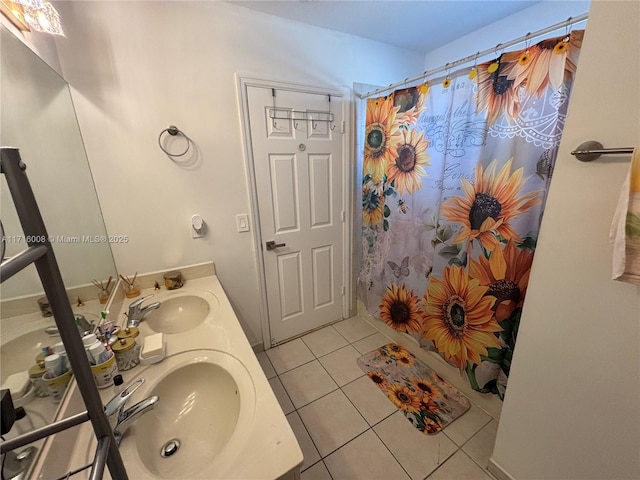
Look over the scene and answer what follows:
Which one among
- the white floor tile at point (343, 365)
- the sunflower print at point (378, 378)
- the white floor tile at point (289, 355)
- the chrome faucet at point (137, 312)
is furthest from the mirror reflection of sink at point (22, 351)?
the sunflower print at point (378, 378)

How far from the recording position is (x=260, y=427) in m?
0.71

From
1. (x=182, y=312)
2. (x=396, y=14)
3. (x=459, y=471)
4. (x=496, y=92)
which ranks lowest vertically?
(x=459, y=471)

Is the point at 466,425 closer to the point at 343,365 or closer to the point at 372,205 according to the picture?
the point at 343,365

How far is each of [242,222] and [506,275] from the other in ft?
5.17

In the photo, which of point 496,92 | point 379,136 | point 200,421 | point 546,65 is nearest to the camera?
point 200,421

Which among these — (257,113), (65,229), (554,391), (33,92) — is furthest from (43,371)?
(554,391)

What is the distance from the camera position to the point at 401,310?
1.96 m

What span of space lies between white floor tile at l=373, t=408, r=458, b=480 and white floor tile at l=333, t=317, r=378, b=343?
758 mm

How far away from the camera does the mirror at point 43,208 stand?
0.62 m

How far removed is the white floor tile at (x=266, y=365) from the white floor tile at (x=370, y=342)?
690 mm

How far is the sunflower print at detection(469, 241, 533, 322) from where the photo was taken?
1228 mm

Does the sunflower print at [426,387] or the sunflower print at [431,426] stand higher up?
the sunflower print at [426,387]

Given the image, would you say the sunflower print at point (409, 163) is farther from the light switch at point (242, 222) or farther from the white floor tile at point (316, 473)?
the white floor tile at point (316, 473)

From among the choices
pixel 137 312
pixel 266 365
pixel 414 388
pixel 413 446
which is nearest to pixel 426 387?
pixel 414 388
